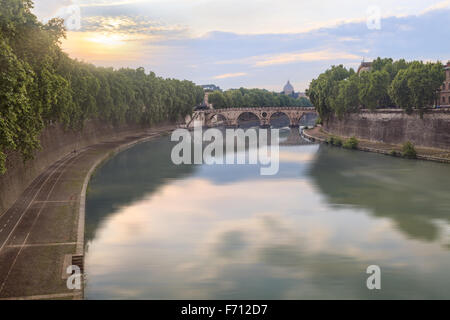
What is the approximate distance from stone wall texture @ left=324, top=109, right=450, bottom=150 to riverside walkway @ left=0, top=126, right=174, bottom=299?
120ft

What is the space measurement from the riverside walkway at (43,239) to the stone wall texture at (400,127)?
3671 cm

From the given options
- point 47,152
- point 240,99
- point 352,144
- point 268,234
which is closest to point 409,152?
point 352,144

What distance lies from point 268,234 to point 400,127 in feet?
132

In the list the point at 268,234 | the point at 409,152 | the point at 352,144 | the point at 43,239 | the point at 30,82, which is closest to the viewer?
the point at 43,239

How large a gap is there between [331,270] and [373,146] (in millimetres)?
44288

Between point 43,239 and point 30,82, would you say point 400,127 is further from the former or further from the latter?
point 43,239

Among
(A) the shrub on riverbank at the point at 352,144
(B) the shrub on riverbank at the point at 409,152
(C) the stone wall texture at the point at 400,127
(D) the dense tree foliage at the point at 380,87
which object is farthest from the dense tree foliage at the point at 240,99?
(B) the shrub on riverbank at the point at 409,152

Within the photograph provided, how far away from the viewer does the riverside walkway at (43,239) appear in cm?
1440

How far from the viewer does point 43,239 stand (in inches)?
742

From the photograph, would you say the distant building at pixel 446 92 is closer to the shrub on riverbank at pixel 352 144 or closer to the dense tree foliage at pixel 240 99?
the shrub on riverbank at pixel 352 144

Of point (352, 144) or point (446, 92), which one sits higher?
point (446, 92)

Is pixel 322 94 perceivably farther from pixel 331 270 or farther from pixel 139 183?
pixel 331 270
